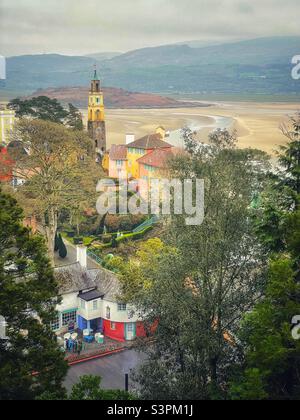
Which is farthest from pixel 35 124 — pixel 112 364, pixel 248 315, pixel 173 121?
pixel 173 121

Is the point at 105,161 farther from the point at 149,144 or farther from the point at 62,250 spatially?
the point at 62,250

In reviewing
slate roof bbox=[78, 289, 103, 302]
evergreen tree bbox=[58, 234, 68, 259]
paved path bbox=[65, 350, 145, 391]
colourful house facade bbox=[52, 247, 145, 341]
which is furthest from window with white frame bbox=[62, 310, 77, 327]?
evergreen tree bbox=[58, 234, 68, 259]

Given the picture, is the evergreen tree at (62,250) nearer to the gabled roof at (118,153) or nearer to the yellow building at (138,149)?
the yellow building at (138,149)

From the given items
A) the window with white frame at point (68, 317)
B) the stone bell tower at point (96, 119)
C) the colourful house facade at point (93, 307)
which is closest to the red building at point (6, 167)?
the colourful house facade at point (93, 307)

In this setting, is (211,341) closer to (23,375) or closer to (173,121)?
(23,375)

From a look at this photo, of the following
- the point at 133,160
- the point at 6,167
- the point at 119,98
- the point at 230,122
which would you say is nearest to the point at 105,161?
the point at 133,160

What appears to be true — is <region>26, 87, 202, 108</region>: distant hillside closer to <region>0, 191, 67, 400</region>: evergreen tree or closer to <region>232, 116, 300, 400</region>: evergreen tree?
<region>0, 191, 67, 400</region>: evergreen tree
